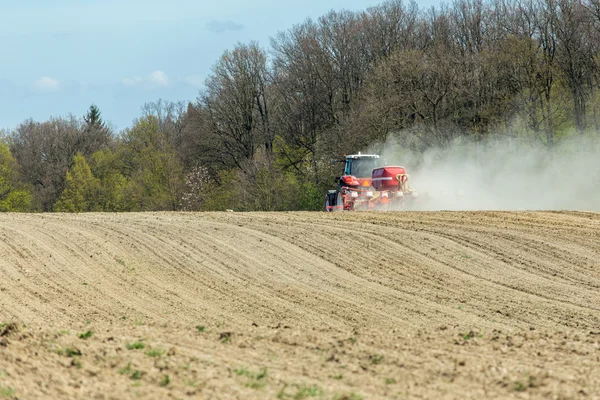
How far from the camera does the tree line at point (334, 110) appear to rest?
47.5m

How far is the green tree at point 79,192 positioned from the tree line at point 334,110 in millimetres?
115

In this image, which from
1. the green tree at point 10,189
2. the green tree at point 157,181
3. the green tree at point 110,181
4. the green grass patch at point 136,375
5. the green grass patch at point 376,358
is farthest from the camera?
the green tree at point 10,189

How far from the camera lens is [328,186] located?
175 ft

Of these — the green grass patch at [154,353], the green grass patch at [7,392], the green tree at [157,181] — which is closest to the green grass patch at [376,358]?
the green grass patch at [154,353]

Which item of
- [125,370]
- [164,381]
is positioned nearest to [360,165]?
[125,370]

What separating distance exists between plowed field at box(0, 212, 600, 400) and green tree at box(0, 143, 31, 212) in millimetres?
42928

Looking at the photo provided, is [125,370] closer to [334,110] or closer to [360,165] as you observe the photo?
[360,165]

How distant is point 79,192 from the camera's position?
68.6 m

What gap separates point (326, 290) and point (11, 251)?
8424 millimetres

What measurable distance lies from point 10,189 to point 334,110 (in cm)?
2878

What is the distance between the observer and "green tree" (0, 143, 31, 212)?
69.3 metres

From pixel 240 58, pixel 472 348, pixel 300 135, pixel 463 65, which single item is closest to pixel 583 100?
pixel 463 65

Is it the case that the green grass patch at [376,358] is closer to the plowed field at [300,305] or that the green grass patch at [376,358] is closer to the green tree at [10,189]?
the plowed field at [300,305]

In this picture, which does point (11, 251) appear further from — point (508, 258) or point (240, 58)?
point (240, 58)
